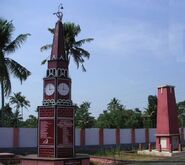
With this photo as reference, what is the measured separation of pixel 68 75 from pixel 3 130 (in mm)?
15084

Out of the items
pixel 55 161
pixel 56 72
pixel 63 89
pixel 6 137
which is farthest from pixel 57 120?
pixel 6 137

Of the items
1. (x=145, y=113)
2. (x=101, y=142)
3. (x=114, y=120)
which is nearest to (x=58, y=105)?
(x=101, y=142)

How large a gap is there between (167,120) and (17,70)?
13834 millimetres

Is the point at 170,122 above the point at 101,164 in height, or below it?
above

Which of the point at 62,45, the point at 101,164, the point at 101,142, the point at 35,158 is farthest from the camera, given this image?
the point at 101,142

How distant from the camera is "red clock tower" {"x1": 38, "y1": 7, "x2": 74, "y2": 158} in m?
20.3

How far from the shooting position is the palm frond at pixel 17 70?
3291 centimetres

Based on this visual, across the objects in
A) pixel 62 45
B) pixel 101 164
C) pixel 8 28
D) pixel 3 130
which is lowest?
pixel 101 164

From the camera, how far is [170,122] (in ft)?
128

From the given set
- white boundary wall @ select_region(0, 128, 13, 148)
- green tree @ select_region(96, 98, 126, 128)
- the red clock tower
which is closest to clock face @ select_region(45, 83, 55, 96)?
the red clock tower

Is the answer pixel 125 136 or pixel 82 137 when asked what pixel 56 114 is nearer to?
pixel 82 137

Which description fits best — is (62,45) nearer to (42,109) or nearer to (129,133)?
(42,109)

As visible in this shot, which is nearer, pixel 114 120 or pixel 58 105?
pixel 58 105

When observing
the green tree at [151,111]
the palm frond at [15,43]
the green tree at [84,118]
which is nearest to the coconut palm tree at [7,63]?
the palm frond at [15,43]
